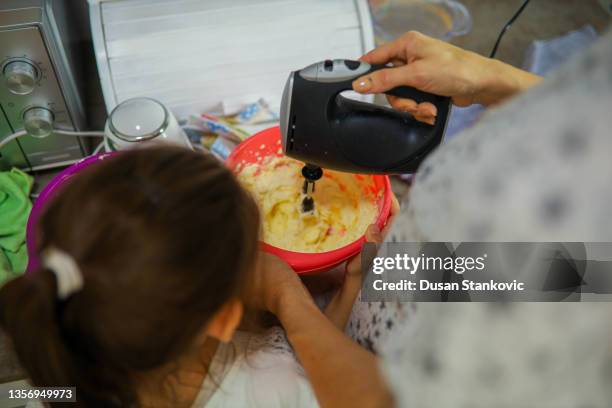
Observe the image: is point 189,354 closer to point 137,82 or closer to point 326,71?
point 326,71

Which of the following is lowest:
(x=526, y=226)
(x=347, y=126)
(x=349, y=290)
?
(x=349, y=290)

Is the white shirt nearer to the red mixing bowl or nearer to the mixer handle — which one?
the red mixing bowl

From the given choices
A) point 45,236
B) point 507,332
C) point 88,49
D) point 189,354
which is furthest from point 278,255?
point 88,49

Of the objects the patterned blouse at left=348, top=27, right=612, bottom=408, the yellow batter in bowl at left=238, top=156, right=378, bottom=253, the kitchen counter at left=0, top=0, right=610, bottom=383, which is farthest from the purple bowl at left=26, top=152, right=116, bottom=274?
the kitchen counter at left=0, top=0, right=610, bottom=383

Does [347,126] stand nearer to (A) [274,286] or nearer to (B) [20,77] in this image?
(A) [274,286]

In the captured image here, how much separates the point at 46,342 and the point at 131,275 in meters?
0.12

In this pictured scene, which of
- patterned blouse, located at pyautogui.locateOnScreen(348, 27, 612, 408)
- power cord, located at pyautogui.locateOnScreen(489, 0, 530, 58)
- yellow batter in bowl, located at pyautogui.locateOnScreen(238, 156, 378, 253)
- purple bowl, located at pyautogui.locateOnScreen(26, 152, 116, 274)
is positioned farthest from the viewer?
power cord, located at pyautogui.locateOnScreen(489, 0, 530, 58)

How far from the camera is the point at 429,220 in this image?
1.25 feet

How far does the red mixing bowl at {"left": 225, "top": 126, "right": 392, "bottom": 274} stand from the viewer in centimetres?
83

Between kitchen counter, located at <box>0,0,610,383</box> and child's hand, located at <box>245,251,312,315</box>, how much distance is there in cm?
93

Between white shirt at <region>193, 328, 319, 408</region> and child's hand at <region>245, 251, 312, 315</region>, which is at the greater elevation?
child's hand at <region>245, 251, 312, 315</region>

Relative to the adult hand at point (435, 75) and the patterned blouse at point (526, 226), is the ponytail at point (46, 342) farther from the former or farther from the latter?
the adult hand at point (435, 75)

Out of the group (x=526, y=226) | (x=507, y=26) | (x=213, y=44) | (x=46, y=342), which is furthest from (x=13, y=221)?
(x=507, y=26)

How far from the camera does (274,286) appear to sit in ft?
2.51
